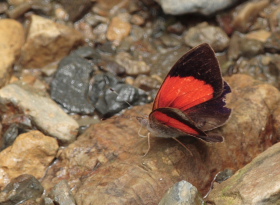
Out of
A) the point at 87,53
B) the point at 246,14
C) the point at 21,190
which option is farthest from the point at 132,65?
the point at 21,190

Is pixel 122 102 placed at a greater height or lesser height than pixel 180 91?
lesser

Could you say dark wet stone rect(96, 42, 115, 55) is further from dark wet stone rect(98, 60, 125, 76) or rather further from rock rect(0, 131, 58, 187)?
rock rect(0, 131, 58, 187)

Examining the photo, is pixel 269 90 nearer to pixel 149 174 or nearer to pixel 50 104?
pixel 149 174

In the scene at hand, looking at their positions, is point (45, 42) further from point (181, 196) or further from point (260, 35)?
point (181, 196)

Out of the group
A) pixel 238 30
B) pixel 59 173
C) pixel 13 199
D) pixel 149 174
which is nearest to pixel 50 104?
pixel 59 173

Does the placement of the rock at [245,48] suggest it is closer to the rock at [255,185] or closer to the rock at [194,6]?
the rock at [194,6]

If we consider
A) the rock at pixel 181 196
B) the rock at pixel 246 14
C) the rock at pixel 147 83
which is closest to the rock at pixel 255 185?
the rock at pixel 181 196
